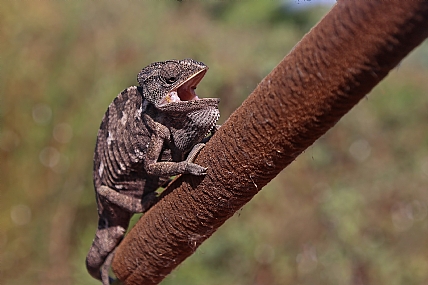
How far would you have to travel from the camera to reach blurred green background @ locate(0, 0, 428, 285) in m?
2.87

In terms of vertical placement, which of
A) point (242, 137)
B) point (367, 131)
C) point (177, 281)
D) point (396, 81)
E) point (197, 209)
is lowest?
point (177, 281)

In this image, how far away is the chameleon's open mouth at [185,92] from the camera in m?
1.15

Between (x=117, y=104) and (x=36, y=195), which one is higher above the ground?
(x=117, y=104)

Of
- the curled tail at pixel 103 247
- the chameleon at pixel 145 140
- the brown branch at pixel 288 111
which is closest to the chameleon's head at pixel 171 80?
the chameleon at pixel 145 140

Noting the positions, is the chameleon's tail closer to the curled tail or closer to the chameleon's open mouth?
the curled tail

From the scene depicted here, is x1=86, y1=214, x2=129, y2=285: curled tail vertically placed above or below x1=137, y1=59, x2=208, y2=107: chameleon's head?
below

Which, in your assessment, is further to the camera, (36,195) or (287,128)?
(36,195)

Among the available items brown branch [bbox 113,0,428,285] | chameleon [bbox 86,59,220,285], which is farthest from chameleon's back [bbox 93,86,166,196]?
brown branch [bbox 113,0,428,285]

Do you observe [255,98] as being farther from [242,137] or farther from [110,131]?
[110,131]

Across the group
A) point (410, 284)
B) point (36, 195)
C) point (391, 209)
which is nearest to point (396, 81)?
point (391, 209)

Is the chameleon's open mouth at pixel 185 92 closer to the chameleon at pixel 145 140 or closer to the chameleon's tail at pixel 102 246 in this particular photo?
the chameleon at pixel 145 140

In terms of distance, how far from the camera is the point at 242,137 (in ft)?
2.43

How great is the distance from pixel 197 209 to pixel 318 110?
0.33 meters

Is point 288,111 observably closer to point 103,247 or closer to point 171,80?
point 171,80
